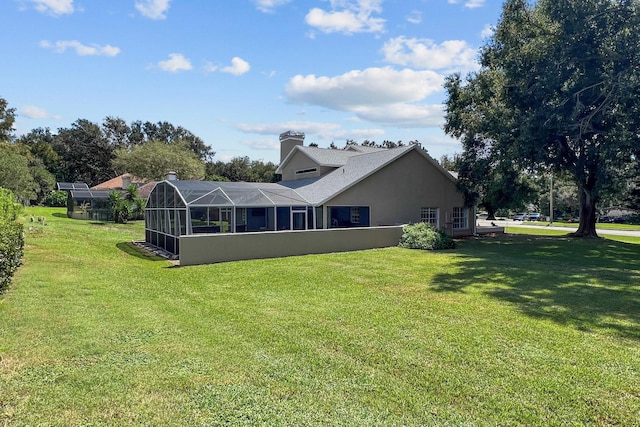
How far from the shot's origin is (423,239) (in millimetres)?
18047

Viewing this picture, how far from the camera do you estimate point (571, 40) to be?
16.1 meters

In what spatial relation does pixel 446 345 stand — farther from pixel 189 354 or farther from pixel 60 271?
pixel 60 271

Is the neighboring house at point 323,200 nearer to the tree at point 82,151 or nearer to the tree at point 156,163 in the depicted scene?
the tree at point 156,163

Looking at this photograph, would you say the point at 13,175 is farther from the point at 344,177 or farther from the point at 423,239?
the point at 423,239

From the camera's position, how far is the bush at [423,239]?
18.0m

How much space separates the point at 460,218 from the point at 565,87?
35.4ft

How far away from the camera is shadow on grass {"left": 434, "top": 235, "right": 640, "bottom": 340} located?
7.31 metres

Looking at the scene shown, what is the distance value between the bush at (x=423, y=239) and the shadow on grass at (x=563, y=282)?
94cm

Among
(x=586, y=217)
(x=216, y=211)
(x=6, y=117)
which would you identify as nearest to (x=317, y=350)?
(x=216, y=211)

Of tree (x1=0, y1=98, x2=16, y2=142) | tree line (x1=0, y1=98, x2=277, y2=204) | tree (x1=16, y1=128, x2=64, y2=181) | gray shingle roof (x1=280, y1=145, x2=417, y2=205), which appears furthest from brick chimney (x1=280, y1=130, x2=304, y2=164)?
tree (x1=16, y1=128, x2=64, y2=181)

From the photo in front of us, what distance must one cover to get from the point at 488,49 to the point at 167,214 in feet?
66.2

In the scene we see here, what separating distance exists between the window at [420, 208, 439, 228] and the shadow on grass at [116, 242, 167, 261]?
1511cm

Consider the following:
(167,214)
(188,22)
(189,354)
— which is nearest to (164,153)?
(167,214)

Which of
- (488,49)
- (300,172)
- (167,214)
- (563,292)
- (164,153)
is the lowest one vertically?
(563,292)
